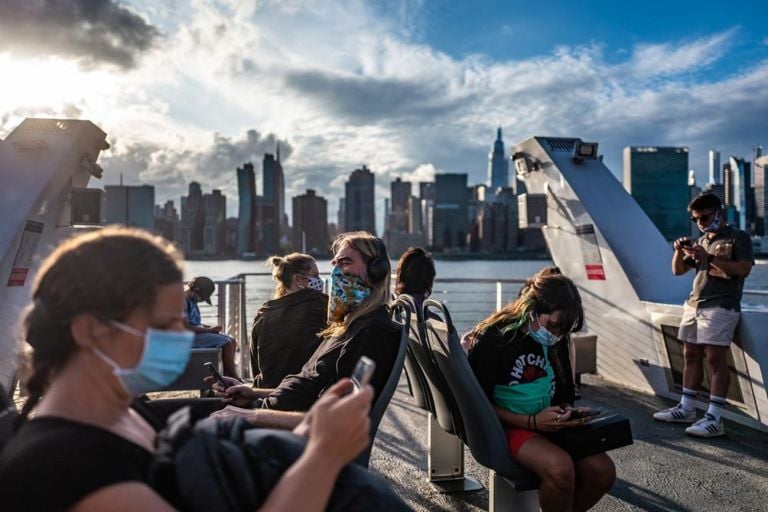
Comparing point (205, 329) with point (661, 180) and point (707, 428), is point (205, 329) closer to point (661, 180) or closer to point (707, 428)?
point (707, 428)

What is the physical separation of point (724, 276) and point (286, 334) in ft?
10.5

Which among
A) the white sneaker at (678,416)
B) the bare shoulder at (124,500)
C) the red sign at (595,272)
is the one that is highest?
the red sign at (595,272)

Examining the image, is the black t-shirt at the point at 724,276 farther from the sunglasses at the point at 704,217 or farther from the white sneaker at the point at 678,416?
the white sneaker at the point at 678,416

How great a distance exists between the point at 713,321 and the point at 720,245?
0.55 meters

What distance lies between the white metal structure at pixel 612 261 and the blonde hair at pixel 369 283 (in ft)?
12.0

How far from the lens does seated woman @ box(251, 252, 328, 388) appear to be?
3.15 m

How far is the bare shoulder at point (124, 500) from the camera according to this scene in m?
0.99

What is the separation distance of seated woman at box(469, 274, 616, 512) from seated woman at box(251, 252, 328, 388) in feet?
2.93

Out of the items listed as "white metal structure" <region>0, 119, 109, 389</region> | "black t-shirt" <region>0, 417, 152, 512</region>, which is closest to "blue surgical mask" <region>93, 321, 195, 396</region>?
"black t-shirt" <region>0, 417, 152, 512</region>

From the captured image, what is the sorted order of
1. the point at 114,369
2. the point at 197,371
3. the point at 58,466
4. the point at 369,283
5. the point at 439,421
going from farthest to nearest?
the point at 197,371 → the point at 439,421 → the point at 369,283 → the point at 114,369 → the point at 58,466

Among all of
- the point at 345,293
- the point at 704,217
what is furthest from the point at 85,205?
the point at 704,217

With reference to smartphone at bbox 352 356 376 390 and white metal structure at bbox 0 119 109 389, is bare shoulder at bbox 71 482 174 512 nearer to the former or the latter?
smartphone at bbox 352 356 376 390

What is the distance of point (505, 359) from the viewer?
2.63 meters

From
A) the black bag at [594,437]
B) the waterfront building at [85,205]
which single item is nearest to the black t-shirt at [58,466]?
the black bag at [594,437]
